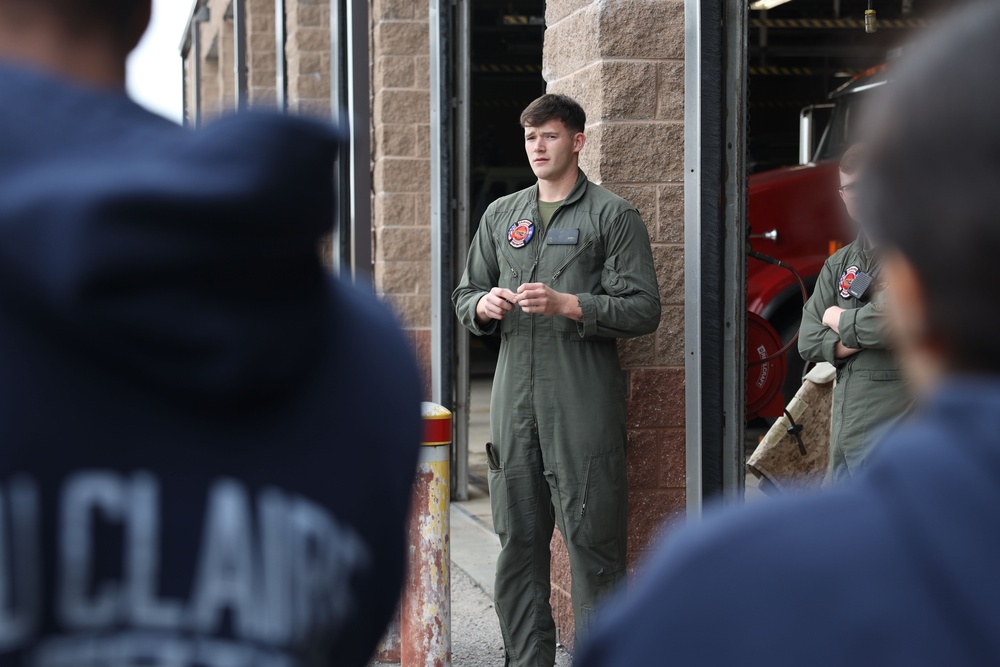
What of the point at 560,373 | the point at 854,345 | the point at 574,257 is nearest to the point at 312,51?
the point at 574,257

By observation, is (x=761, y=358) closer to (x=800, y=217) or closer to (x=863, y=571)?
(x=800, y=217)

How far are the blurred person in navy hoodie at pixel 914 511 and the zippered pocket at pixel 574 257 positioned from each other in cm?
352

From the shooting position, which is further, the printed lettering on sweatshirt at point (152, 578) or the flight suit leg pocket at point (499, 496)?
the flight suit leg pocket at point (499, 496)

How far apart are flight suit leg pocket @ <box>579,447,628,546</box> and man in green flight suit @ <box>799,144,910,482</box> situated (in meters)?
0.86

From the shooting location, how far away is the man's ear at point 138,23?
1180 mm

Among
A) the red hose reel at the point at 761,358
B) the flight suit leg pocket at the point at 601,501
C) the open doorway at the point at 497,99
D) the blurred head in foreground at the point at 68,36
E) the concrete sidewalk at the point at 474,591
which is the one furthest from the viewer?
the open doorway at the point at 497,99

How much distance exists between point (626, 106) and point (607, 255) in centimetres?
61

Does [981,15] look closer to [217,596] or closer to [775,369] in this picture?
[217,596]

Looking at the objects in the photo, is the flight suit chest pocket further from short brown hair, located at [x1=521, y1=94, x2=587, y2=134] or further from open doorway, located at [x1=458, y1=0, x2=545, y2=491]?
open doorway, located at [x1=458, y1=0, x2=545, y2=491]

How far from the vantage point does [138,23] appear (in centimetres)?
119

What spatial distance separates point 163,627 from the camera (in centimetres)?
106

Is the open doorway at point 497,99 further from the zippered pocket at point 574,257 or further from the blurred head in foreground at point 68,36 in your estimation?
the blurred head in foreground at point 68,36

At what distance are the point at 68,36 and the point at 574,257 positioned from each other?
3.41 metres

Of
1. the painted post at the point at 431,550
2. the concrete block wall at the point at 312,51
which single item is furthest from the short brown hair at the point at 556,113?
the concrete block wall at the point at 312,51
